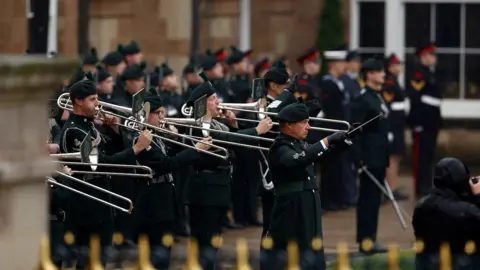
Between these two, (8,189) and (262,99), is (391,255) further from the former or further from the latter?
(262,99)

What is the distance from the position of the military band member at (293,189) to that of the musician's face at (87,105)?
3.95 ft

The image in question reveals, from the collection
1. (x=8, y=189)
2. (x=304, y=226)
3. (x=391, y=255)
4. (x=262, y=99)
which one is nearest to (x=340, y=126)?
(x=262, y=99)

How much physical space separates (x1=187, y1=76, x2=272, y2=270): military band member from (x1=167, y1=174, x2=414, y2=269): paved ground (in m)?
0.56

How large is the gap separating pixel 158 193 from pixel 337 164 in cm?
560

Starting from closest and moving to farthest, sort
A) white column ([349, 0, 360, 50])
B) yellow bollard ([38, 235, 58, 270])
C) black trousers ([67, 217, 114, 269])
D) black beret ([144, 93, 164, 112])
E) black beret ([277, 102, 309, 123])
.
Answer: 1. yellow bollard ([38, 235, 58, 270])
2. black beret ([277, 102, 309, 123])
3. black trousers ([67, 217, 114, 269])
4. black beret ([144, 93, 164, 112])
5. white column ([349, 0, 360, 50])

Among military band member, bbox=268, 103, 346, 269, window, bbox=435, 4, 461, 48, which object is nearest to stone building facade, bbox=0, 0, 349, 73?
window, bbox=435, 4, 461, 48

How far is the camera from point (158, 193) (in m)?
10.5

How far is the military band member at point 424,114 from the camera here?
16406mm

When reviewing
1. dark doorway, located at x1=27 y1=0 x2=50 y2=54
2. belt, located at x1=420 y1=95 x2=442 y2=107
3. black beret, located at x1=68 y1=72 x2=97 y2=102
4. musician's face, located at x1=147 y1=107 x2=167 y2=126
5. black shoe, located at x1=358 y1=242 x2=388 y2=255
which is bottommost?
black shoe, located at x1=358 y1=242 x2=388 y2=255

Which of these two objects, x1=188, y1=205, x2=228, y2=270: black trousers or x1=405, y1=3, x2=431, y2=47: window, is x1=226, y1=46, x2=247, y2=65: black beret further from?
x1=188, y1=205, x2=228, y2=270: black trousers

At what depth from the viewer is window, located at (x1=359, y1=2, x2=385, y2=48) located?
19391 mm

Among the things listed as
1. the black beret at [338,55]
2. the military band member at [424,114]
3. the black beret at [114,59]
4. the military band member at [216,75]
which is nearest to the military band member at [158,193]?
the black beret at [114,59]

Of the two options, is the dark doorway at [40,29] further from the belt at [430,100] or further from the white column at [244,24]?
the white column at [244,24]

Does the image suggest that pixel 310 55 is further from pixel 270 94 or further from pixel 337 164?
pixel 270 94
